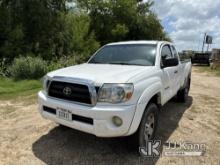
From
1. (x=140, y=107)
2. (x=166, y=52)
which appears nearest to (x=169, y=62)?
(x=166, y=52)

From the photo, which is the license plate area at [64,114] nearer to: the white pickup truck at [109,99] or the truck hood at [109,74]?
the white pickup truck at [109,99]

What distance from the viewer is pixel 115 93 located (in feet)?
10.8

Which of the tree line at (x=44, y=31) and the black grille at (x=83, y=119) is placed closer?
the black grille at (x=83, y=119)

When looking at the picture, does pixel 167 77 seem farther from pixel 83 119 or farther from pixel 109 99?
pixel 83 119

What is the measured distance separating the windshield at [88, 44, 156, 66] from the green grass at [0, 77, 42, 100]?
382 cm

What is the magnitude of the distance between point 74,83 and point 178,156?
1928 millimetres

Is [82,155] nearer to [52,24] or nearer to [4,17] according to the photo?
[4,17]

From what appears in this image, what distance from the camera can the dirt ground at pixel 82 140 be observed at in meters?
3.66

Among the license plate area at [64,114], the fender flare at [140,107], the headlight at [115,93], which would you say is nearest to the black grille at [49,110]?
the license plate area at [64,114]

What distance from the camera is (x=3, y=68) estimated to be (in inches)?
438

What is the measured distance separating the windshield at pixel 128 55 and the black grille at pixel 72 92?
1296mm

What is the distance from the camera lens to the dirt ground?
12.0 ft

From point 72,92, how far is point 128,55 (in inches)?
64.7

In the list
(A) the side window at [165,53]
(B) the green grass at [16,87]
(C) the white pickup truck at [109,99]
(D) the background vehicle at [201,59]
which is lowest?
(D) the background vehicle at [201,59]
